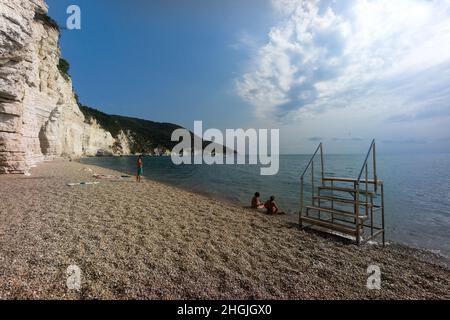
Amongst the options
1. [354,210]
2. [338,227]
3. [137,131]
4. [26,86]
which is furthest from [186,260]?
[137,131]

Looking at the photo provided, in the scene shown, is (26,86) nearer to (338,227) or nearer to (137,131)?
(338,227)

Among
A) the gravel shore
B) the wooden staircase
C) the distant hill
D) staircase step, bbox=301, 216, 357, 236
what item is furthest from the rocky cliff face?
the distant hill

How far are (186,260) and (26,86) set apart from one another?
962 inches

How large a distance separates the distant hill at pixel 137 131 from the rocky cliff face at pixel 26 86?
134 ft

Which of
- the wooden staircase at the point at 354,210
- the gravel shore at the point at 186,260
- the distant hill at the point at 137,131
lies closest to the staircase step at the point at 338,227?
the wooden staircase at the point at 354,210

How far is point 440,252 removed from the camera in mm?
7438

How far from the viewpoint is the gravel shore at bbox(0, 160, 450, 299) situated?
12.3 feet

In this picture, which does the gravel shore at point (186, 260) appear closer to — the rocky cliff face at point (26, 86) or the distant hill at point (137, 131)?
the rocky cliff face at point (26, 86)

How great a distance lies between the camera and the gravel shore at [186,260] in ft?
12.3

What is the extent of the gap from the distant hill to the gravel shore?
258 feet

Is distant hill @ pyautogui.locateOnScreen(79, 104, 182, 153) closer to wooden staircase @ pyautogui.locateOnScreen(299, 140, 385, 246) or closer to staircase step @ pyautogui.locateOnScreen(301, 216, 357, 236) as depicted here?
wooden staircase @ pyautogui.locateOnScreen(299, 140, 385, 246)

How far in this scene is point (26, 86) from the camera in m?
19.5

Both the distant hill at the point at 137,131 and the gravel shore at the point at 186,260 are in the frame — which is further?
the distant hill at the point at 137,131
